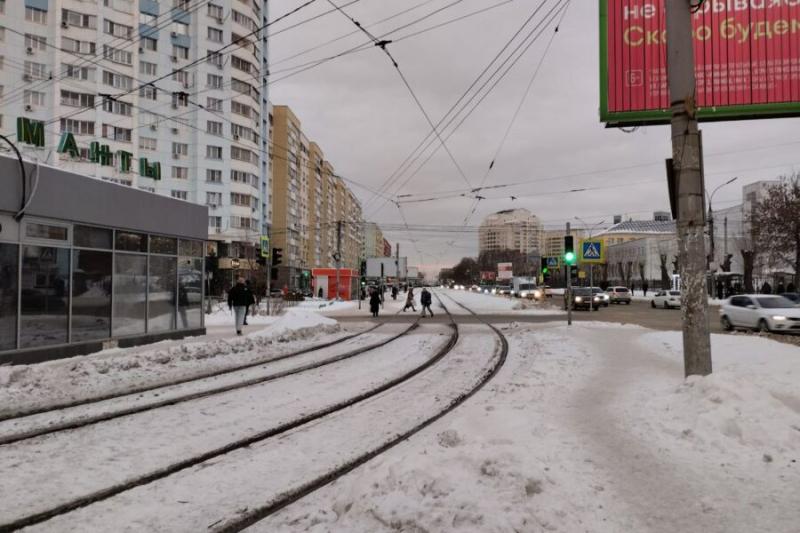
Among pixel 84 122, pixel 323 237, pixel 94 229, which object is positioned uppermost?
pixel 84 122

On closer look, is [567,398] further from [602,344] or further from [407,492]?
[602,344]

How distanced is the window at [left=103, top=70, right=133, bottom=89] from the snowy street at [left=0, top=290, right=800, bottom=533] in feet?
159

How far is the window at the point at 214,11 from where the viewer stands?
5369 centimetres

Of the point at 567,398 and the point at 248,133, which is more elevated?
the point at 248,133

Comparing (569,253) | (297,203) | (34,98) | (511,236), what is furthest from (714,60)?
(511,236)

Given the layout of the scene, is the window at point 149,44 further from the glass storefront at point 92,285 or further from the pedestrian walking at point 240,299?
the pedestrian walking at point 240,299

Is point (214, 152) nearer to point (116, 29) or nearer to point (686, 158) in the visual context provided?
point (116, 29)

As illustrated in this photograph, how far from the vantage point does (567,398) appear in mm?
7188

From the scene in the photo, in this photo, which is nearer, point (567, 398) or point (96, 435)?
point (96, 435)

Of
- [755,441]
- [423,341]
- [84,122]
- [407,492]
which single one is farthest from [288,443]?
[84,122]

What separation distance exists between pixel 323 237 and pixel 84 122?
58.1m

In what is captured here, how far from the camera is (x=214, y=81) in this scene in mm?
54594

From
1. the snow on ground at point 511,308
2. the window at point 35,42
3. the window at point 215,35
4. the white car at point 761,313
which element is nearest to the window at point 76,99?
the window at point 35,42

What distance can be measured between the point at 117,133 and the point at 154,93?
230 inches
